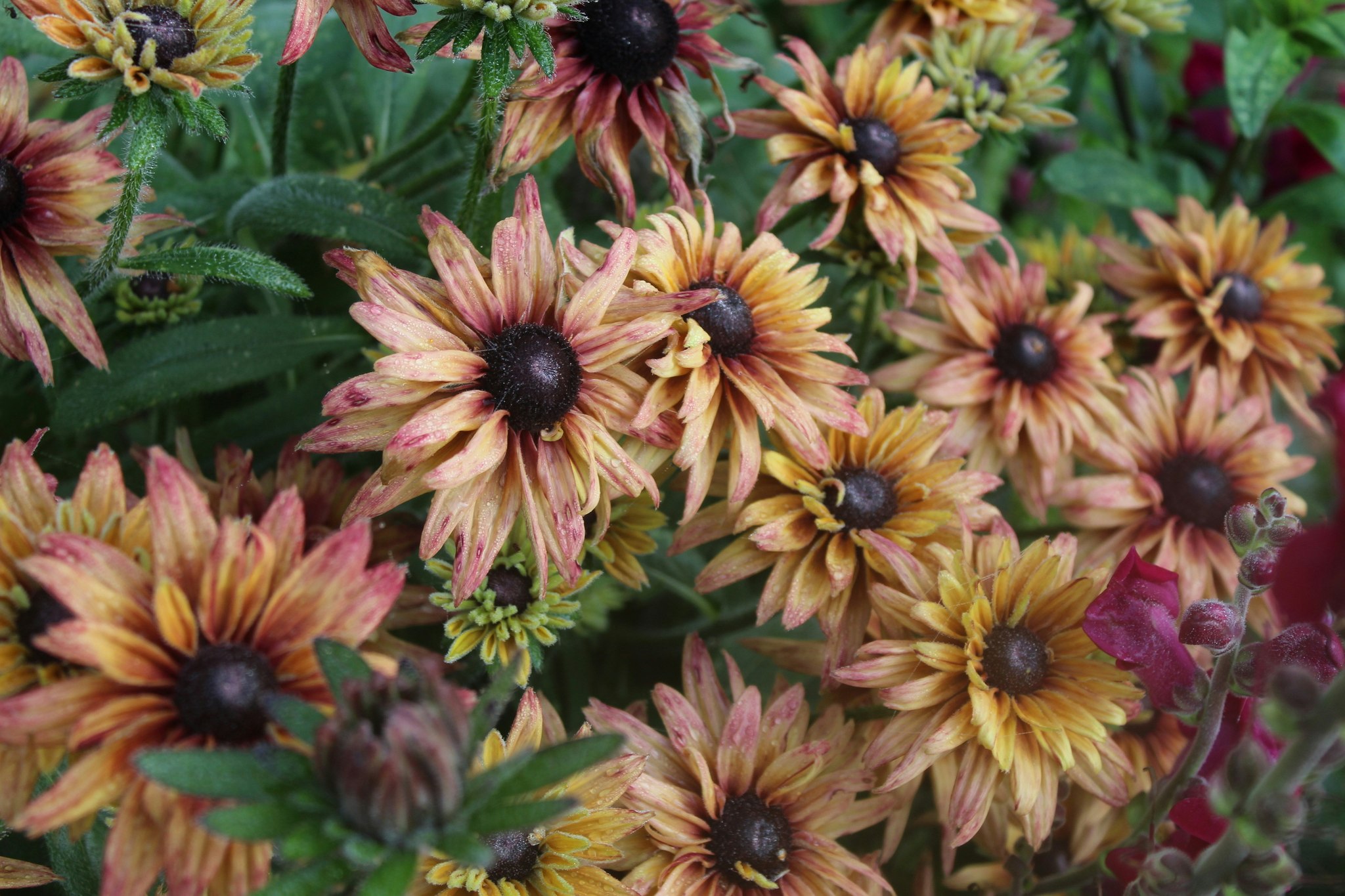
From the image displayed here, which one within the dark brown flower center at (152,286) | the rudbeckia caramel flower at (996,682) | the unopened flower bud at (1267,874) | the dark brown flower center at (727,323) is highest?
the dark brown flower center at (727,323)

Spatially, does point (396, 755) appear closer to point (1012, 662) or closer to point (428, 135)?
point (1012, 662)

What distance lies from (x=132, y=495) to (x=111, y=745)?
259 mm

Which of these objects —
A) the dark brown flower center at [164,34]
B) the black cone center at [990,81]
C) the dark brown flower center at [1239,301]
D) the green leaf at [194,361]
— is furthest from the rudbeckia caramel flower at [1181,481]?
the dark brown flower center at [164,34]

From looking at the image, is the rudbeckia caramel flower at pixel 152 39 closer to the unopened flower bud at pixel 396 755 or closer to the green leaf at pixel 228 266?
the green leaf at pixel 228 266

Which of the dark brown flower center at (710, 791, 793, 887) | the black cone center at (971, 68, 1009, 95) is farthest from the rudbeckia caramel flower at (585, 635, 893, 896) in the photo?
the black cone center at (971, 68, 1009, 95)

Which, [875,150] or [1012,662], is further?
[875,150]

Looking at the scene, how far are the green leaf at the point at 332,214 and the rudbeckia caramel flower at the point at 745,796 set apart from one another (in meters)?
0.43

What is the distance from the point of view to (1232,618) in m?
0.72

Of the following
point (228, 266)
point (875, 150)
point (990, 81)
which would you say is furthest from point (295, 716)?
point (990, 81)

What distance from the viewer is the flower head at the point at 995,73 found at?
1141 millimetres

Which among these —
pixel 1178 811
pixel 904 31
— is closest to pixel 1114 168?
Result: pixel 904 31

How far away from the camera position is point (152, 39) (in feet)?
2.37

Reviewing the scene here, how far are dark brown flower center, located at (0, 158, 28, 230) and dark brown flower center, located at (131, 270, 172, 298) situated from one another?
180 millimetres

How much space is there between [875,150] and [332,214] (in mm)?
481
